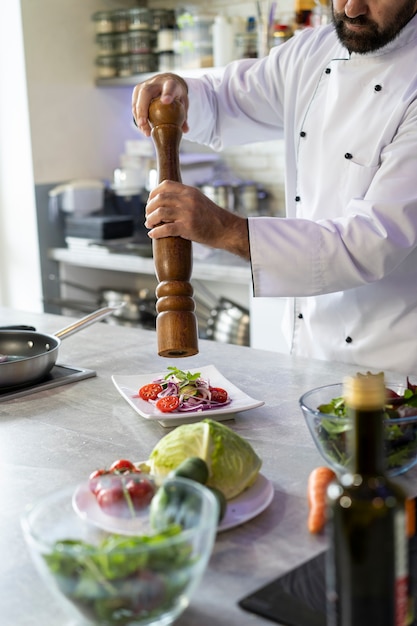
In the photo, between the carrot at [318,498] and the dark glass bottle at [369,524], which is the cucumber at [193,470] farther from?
the dark glass bottle at [369,524]

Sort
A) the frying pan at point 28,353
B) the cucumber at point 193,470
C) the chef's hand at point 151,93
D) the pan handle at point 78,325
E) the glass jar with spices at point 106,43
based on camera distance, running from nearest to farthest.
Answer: the cucumber at point 193,470, the frying pan at point 28,353, the chef's hand at point 151,93, the pan handle at point 78,325, the glass jar with spices at point 106,43

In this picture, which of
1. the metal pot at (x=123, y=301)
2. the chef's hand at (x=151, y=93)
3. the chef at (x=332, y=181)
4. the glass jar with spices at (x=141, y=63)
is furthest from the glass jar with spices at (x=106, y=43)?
the chef's hand at (x=151, y=93)

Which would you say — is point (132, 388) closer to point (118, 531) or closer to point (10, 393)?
point (10, 393)

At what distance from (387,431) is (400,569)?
471 mm

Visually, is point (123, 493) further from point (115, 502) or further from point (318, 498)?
point (318, 498)

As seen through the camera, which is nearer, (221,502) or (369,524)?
(369,524)

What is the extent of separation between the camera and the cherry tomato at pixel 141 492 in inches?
40.4

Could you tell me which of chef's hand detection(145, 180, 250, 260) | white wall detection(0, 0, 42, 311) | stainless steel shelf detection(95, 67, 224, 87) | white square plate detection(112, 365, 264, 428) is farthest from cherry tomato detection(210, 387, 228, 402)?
white wall detection(0, 0, 42, 311)

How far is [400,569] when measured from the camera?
753mm

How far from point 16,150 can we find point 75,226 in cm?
46

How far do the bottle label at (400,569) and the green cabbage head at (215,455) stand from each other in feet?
1.40

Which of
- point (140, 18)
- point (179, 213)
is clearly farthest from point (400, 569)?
point (140, 18)

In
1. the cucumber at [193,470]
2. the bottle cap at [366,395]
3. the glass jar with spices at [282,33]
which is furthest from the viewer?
the glass jar with spices at [282,33]

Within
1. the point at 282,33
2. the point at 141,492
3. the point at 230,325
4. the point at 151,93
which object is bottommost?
the point at 230,325
